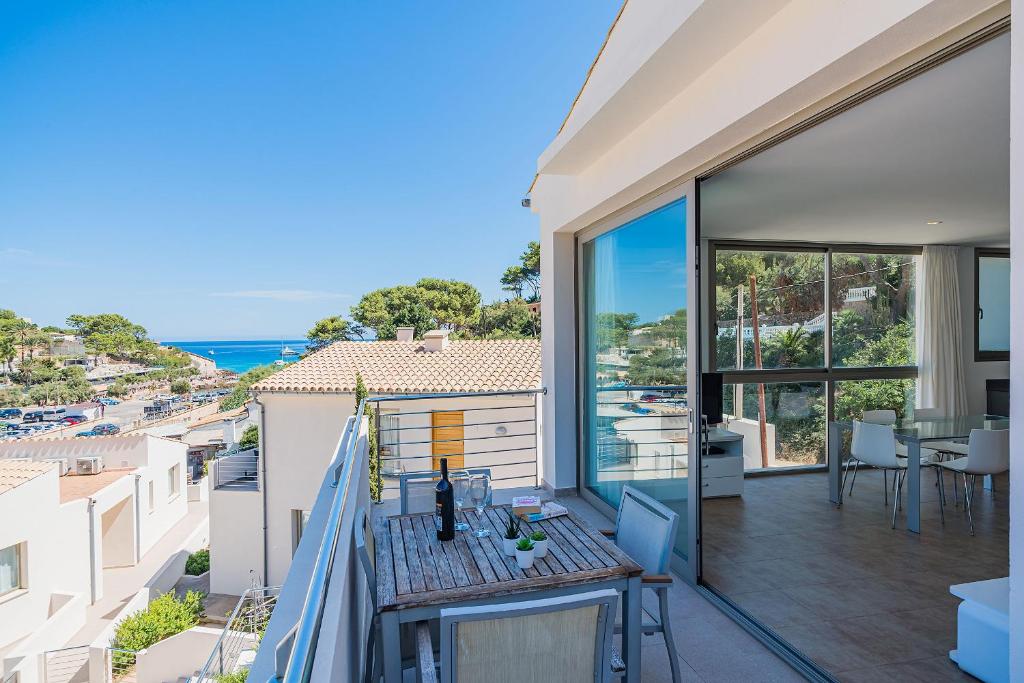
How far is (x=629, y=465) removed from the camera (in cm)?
409

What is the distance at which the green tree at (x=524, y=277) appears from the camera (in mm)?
25906

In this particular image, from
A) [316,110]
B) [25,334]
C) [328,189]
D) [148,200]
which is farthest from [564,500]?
[148,200]

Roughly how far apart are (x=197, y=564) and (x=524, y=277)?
1683 centimetres

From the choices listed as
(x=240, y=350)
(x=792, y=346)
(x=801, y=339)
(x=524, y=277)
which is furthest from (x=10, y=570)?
(x=240, y=350)

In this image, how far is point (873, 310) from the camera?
21.9 ft

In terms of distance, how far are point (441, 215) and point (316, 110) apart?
14.7 metres

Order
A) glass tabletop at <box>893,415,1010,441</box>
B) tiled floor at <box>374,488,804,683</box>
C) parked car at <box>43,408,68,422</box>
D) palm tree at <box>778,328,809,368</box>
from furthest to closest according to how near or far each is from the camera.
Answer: parked car at <box>43,408,68,422</box> < palm tree at <box>778,328,809,368</box> < glass tabletop at <box>893,415,1010,441</box> < tiled floor at <box>374,488,804,683</box>

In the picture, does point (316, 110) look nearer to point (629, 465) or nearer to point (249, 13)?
point (249, 13)

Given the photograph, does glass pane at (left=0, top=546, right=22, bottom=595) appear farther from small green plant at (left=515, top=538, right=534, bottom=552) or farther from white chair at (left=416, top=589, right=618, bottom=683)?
white chair at (left=416, top=589, right=618, bottom=683)

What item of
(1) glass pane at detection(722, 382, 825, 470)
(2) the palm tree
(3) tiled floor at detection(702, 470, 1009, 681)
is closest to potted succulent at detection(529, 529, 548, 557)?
(3) tiled floor at detection(702, 470, 1009, 681)

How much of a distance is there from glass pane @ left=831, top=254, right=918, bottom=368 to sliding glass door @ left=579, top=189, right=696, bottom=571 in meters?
3.46

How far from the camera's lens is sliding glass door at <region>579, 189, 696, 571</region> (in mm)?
3350

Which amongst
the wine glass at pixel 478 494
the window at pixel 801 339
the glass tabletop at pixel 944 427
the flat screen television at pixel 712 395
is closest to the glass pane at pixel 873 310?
the window at pixel 801 339

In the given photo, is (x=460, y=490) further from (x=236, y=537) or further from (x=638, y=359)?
(x=236, y=537)
